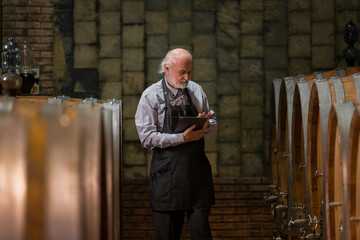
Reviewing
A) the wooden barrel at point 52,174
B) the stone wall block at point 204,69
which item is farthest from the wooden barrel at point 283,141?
the wooden barrel at point 52,174

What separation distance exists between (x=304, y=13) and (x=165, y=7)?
135 cm

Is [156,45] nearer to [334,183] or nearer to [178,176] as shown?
[178,176]

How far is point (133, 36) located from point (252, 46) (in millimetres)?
1164

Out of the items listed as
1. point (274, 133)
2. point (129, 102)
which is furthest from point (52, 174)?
point (129, 102)

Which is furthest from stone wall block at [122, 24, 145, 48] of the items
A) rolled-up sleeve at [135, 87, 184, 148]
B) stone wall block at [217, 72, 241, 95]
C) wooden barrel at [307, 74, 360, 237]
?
wooden barrel at [307, 74, 360, 237]

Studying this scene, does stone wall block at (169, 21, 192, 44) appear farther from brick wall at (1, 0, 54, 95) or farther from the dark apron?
the dark apron

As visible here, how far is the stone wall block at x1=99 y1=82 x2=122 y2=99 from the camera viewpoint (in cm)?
612

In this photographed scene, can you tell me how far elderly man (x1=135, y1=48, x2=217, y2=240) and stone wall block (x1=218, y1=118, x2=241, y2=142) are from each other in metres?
2.14

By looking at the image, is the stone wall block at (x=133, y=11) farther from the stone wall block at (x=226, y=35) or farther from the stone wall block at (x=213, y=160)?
the stone wall block at (x=213, y=160)

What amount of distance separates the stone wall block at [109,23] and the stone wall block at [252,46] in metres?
1.22

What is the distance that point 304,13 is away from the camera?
6090 mm

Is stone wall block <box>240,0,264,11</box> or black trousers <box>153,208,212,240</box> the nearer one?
black trousers <box>153,208,212,240</box>

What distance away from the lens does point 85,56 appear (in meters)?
6.11

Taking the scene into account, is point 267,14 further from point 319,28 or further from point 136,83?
point 136,83
